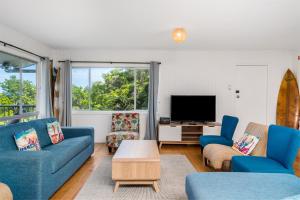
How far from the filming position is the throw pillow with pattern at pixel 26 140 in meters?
2.76

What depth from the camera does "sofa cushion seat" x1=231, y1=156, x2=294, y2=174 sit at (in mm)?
2457

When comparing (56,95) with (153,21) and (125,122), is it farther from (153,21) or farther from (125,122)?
(153,21)

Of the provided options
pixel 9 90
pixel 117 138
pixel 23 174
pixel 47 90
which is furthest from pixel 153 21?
pixel 47 90

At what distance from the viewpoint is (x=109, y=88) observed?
18.7 ft

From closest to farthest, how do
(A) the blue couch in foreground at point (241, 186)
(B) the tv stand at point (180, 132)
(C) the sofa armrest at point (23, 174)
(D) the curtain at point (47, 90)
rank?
(A) the blue couch in foreground at point (241, 186)
(C) the sofa armrest at point (23, 174)
(D) the curtain at point (47, 90)
(B) the tv stand at point (180, 132)

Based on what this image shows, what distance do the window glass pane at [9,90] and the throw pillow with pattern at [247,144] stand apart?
13.2 feet

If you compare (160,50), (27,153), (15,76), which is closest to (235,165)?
(27,153)

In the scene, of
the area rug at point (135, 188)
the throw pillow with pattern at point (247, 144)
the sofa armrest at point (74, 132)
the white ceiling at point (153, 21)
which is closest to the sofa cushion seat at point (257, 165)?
the throw pillow with pattern at point (247, 144)

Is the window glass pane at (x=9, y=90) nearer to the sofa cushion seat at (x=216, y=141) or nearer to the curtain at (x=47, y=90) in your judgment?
the curtain at (x=47, y=90)

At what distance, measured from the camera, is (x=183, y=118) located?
534cm

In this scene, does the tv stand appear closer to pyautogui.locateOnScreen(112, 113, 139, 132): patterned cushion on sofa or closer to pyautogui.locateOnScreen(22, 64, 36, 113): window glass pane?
pyautogui.locateOnScreen(112, 113, 139, 132): patterned cushion on sofa

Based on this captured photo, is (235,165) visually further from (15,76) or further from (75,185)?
(15,76)

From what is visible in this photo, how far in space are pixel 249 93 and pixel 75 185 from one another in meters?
4.69

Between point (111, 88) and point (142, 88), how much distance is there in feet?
2.67
